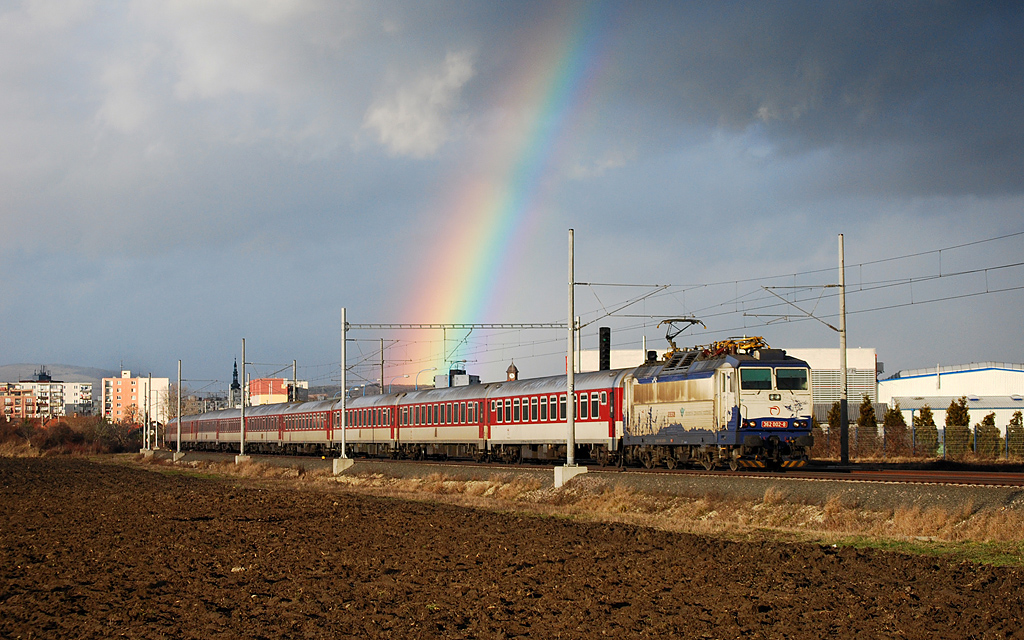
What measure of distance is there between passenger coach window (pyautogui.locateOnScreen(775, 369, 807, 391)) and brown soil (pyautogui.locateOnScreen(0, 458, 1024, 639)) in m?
10.6

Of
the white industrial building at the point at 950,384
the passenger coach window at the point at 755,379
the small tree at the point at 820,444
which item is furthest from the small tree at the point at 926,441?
the white industrial building at the point at 950,384

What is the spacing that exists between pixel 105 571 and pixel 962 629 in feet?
49.5

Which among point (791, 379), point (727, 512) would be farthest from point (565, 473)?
point (727, 512)

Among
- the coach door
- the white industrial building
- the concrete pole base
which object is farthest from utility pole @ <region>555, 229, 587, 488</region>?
the white industrial building

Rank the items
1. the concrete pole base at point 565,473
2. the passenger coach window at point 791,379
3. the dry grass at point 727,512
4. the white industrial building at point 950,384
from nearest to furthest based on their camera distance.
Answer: the dry grass at point 727,512
the passenger coach window at point 791,379
the concrete pole base at point 565,473
the white industrial building at point 950,384

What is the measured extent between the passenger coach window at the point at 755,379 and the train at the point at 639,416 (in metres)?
0.03

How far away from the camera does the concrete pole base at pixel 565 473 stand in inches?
1380

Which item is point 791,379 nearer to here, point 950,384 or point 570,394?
point 570,394

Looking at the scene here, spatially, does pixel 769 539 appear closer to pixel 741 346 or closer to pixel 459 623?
pixel 459 623

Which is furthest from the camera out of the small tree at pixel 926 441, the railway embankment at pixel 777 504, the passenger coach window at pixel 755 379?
the small tree at pixel 926 441

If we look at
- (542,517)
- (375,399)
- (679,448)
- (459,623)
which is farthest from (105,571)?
(375,399)

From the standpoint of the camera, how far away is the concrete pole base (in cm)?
3506

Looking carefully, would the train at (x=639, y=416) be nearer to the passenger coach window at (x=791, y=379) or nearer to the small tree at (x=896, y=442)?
the passenger coach window at (x=791, y=379)

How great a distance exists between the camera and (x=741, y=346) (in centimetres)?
3450
